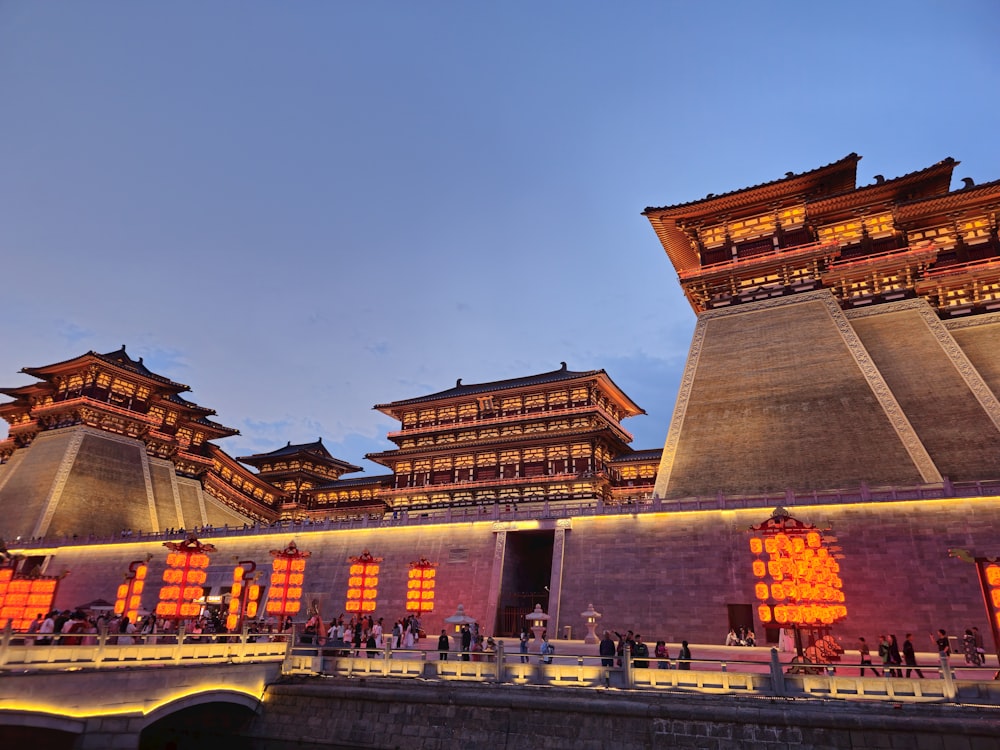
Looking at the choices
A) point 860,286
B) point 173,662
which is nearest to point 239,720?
point 173,662

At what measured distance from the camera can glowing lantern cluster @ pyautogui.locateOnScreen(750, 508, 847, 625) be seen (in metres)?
Answer: 13.2

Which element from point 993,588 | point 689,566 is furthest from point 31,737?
point 993,588

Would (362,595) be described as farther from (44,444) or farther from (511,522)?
(44,444)

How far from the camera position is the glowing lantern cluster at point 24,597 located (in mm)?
19047

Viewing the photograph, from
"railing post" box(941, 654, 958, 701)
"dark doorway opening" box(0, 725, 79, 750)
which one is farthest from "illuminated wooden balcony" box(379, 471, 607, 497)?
"dark doorway opening" box(0, 725, 79, 750)

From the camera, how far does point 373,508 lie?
4209 centimetres

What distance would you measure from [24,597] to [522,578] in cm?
1630

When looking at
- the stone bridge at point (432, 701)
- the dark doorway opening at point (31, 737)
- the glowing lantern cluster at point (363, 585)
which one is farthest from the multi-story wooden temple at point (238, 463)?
the dark doorway opening at point (31, 737)

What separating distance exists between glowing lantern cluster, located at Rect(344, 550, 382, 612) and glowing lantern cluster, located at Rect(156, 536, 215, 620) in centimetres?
435

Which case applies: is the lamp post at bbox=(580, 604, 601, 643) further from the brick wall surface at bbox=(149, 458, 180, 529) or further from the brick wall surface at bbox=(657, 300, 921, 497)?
the brick wall surface at bbox=(149, 458, 180, 529)

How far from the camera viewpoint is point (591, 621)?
60.4 ft

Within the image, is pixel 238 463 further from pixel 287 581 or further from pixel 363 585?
pixel 363 585

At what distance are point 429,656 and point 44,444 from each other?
34126 millimetres

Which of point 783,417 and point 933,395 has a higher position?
point 933,395
